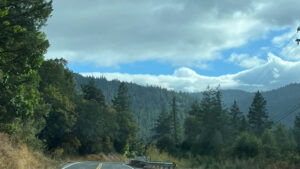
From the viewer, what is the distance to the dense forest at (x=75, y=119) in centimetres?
1573

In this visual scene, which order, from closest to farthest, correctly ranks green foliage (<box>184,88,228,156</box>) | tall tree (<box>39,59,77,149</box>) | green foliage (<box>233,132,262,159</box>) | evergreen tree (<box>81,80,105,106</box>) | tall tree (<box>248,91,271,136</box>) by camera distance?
green foliage (<box>233,132,262,159</box>) < tall tree (<box>39,59,77,149</box>) < green foliage (<box>184,88,228,156</box>) < evergreen tree (<box>81,80,105,106</box>) < tall tree (<box>248,91,271,136</box>)

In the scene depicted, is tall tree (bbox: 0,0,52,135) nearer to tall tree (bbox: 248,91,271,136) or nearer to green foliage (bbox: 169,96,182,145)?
tall tree (bbox: 248,91,271,136)

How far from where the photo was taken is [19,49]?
14.6 m

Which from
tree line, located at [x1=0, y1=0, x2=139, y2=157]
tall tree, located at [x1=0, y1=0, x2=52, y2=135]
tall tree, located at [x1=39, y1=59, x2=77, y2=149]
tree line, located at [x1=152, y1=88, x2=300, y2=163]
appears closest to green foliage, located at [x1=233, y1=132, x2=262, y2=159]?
tree line, located at [x1=152, y1=88, x2=300, y2=163]

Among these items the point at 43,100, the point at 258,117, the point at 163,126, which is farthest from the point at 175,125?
the point at 43,100

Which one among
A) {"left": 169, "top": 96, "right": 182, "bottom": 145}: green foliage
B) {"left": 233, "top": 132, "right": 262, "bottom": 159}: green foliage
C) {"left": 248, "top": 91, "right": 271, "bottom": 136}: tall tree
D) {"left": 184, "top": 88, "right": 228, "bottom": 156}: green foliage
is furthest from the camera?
{"left": 169, "top": 96, "right": 182, "bottom": 145}: green foliage

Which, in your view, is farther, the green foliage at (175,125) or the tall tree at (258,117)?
the green foliage at (175,125)

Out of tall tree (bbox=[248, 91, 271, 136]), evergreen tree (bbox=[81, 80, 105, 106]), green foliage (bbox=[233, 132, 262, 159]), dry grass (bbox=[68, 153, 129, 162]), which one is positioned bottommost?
dry grass (bbox=[68, 153, 129, 162])

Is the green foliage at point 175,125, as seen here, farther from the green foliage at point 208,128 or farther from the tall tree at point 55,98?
the tall tree at point 55,98

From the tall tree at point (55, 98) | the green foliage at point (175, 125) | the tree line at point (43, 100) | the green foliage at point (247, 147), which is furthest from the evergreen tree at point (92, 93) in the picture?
the green foliage at point (247, 147)

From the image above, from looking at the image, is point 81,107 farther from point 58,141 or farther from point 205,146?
point 205,146

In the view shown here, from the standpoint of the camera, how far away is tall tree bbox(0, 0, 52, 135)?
1378cm

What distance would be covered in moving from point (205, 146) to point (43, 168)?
5684cm

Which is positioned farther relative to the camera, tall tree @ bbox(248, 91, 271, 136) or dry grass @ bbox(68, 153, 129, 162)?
tall tree @ bbox(248, 91, 271, 136)
